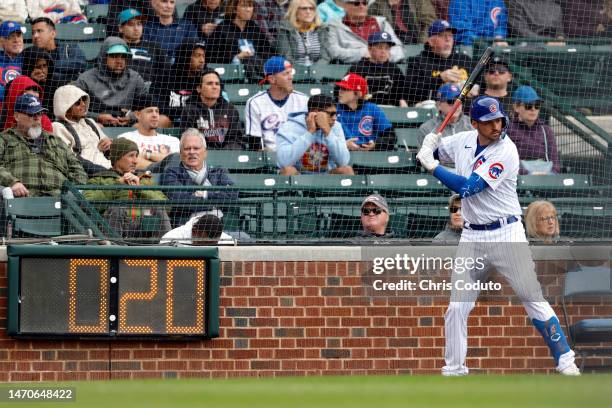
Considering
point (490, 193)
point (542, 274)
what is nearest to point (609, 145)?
point (542, 274)

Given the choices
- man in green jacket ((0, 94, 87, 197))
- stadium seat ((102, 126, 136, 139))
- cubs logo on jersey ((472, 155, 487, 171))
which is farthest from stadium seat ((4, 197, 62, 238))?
cubs logo on jersey ((472, 155, 487, 171))

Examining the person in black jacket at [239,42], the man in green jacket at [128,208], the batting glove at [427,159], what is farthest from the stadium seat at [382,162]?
the batting glove at [427,159]

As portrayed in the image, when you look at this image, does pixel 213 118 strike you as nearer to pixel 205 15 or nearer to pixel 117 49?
pixel 117 49

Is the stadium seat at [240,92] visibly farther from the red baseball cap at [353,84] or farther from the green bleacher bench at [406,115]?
the green bleacher bench at [406,115]

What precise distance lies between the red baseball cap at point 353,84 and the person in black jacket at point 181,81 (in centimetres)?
122

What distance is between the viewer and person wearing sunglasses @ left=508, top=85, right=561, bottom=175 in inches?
403

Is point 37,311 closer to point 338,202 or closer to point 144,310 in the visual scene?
point 144,310

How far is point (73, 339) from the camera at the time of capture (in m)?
8.30

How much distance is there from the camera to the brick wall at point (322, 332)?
27.7 ft

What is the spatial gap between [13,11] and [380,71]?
334 centimetres

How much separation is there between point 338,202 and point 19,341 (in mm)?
2492

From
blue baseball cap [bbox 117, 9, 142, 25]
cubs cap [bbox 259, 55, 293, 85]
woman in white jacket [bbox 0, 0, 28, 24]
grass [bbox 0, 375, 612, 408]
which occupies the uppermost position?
woman in white jacket [bbox 0, 0, 28, 24]

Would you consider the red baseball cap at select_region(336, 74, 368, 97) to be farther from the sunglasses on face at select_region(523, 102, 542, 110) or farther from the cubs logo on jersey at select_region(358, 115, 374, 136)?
the sunglasses on face at select_region(523, 102, 542, 110)

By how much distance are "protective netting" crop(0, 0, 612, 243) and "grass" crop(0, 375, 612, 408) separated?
1.89m
